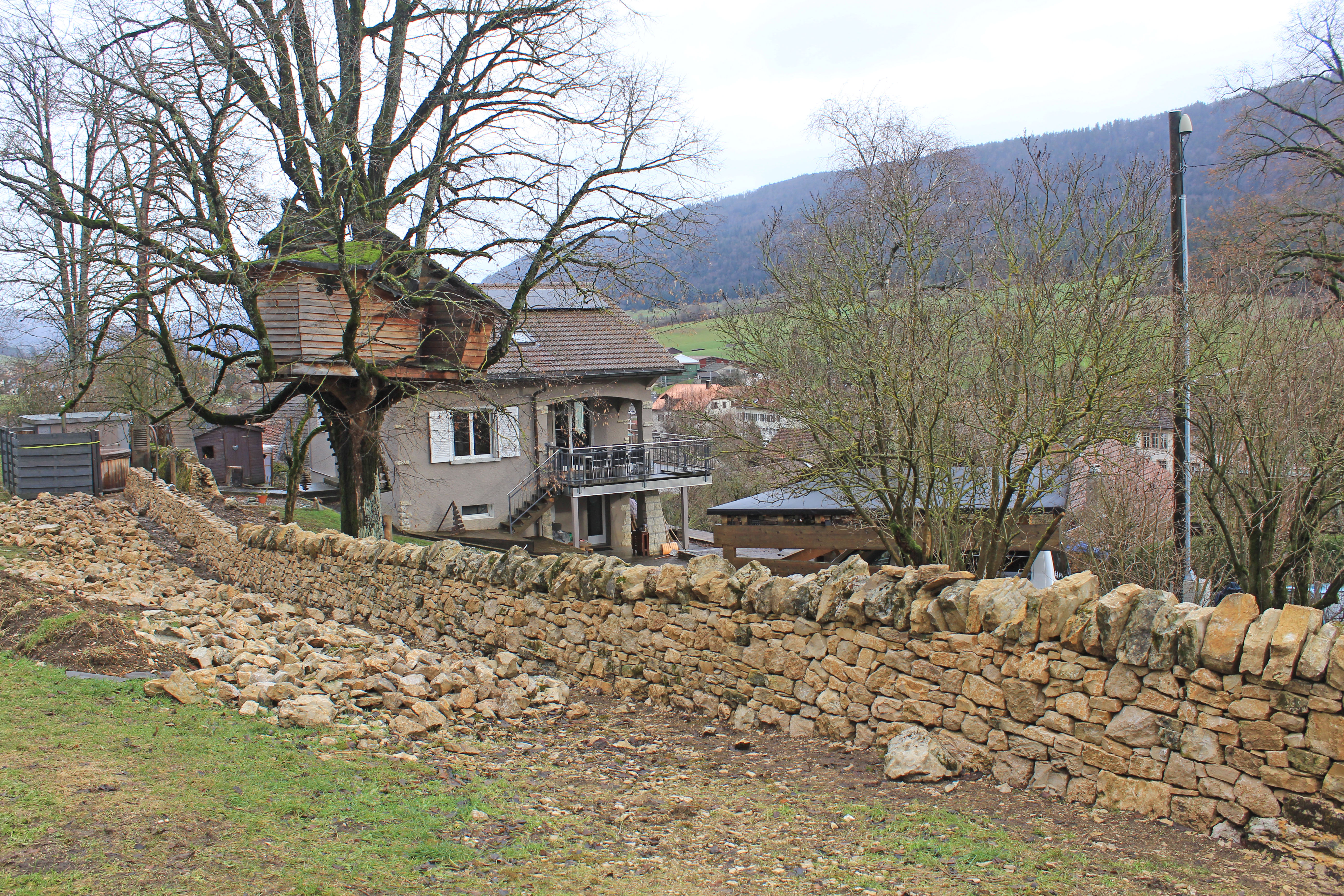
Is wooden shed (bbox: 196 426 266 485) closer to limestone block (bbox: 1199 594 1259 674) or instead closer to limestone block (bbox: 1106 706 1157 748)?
limestone block (bbox: 1106 706 1157 748)

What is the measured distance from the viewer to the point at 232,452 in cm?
3394

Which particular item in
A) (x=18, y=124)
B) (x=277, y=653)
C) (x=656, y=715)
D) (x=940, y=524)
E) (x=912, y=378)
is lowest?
(x=656, y=715)

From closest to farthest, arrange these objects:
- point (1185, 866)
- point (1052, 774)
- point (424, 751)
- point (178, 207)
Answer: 1. point (1185, 866)
2. point (1052, 774)
3. point (424, 751)
4. point (178, 207)

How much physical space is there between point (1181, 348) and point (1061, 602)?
16.4 ft

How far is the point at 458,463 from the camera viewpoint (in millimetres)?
23250

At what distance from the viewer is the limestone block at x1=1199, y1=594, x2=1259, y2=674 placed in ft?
13.4

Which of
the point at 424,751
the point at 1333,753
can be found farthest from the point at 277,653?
the point at 1333,753

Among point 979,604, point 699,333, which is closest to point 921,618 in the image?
point 979,604

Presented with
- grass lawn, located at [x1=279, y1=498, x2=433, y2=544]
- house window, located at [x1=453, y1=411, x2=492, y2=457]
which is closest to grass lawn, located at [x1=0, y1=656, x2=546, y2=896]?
grass lawn, located at [x1=279, y1=498, x2=433, y2=544]

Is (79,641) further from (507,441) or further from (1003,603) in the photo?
(507,441)

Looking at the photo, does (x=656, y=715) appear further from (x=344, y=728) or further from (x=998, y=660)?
(x=998, y=660)

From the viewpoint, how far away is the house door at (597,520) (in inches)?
987

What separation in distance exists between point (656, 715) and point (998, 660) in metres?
2.80

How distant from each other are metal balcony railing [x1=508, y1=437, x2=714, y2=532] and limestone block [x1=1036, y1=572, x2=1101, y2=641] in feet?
56.1
